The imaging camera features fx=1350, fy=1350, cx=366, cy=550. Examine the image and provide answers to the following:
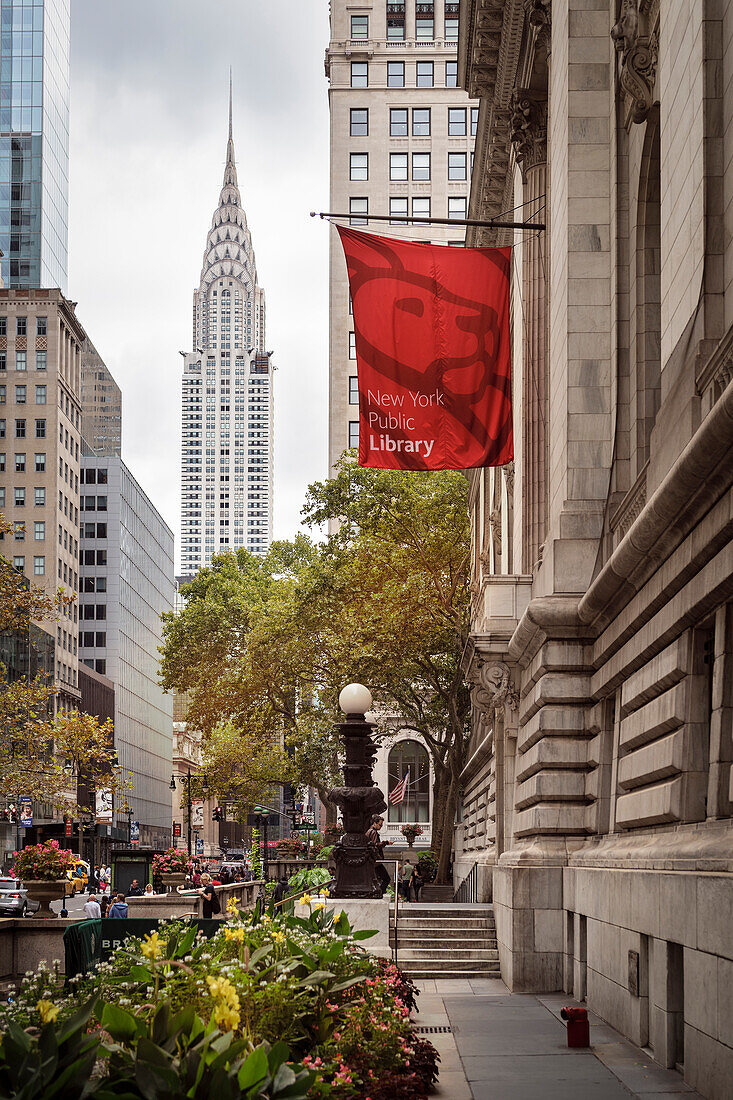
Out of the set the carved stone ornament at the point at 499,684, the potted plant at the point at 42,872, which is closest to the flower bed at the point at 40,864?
the potted plant at the point at 42,872

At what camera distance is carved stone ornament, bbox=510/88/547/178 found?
999 inches

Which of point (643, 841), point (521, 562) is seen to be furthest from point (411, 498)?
point (643, 841)

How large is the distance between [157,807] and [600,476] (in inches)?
5882

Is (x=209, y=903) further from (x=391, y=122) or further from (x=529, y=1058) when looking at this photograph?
(x=391, y=122)

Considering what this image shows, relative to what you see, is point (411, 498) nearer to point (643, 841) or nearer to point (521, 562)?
point (521, 562)

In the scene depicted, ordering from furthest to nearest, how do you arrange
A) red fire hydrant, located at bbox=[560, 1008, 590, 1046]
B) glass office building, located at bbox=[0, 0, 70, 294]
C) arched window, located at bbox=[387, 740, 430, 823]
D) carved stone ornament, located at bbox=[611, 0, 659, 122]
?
glass office building, located at bbox=[0, 0, 70, 294]
arched window, located at bbox=[387, 740, 430, 823]
carved stone ornament, located at bbox=[611, 0, 659, 122]
red fire hydrant, located at bbox=[560, 1008, 590, 1046]

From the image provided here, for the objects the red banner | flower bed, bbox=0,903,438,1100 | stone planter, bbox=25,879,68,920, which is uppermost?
the red banner

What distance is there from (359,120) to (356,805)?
78367mm

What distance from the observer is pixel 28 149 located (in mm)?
144375

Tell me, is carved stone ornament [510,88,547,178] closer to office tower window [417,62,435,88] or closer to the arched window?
the arched window

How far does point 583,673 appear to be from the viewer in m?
19.1

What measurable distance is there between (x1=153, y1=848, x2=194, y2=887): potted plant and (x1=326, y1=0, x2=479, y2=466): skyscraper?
4580 centimetres

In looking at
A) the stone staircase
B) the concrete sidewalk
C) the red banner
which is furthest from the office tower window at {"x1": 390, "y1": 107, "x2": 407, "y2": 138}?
the concrete sidewalk

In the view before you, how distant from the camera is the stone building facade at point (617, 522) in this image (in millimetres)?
11812
